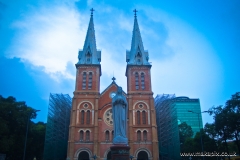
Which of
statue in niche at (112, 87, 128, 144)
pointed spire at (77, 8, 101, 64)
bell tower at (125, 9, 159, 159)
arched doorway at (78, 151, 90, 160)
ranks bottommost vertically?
arched doorway at (78, 151, 90, 160)

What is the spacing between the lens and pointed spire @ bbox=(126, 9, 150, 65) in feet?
140

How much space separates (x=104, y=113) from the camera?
125ft

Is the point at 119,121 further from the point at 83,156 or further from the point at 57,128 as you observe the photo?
the point at 57,128

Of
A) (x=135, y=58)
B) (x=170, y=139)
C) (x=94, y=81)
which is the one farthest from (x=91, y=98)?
(x=170, y=139)

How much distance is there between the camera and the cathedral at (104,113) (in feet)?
117

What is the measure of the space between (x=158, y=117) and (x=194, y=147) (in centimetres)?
925

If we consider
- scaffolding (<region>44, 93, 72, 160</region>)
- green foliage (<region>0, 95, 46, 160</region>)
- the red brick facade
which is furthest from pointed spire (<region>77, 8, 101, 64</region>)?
green foliage (<region>0, 95, 46, 160</region>)

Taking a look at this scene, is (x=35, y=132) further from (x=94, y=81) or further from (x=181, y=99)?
(x=181, y=99)

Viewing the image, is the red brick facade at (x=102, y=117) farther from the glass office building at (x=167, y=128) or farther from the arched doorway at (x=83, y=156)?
the glass office building at (x=167, y=128)

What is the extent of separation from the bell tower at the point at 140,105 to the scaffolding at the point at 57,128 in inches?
469

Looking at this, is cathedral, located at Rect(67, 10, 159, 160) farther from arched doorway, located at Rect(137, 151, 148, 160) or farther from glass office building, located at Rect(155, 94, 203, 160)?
glass office building, located at Rect(155, 94, 203, 160)

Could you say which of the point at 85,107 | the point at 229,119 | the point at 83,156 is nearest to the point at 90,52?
the point at 85,107

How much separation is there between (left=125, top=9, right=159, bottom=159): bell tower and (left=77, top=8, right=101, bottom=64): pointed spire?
5.92 m

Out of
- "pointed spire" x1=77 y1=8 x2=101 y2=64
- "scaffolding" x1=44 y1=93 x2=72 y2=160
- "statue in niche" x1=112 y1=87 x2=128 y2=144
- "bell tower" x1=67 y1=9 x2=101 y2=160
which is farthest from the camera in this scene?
"pointed spire" x1=77 y1=8 x2=101 y2=64
